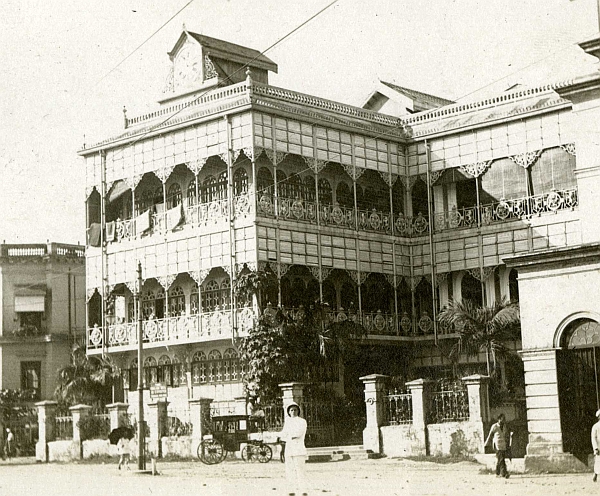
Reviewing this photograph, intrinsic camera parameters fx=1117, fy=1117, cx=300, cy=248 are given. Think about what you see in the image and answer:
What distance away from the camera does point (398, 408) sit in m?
28.9

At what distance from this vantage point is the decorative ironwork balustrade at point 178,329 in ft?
118

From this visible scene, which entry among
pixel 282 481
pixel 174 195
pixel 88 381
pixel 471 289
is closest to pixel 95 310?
pixel 88 381

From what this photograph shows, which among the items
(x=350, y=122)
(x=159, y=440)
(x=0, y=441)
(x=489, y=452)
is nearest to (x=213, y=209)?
(x=350, y=122)

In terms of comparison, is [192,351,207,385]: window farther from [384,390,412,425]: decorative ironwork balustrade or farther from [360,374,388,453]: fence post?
[384,390,412,425]: decorative ironwork balustrade

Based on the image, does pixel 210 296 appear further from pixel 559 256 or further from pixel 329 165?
pixel 559 256

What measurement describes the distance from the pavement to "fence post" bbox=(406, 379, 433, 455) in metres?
0.72

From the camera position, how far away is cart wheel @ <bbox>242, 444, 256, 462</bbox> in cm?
2947

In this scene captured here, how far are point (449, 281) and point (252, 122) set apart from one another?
10015 millimetres

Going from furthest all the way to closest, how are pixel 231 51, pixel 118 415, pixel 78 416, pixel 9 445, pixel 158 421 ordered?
pixel 231 51
pixel 9 445
pixel 78 416
pixel 118 415
pixel 158 421

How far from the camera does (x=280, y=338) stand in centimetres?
3353

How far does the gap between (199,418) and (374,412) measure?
537 cm

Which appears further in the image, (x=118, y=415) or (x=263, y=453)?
(x=118, y=415)

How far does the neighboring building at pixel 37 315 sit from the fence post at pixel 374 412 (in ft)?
81.1

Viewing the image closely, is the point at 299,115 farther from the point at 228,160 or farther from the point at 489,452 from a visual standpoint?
the point at 489,452
